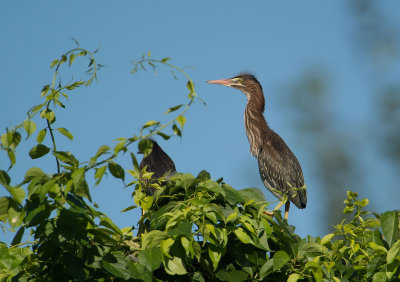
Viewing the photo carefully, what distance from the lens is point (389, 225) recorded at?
10.5ft

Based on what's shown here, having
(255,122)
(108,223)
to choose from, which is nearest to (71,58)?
(108,223)

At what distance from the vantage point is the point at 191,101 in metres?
2.57

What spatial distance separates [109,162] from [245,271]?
1188mm

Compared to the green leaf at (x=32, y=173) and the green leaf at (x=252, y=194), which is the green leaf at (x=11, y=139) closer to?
the green leaf at (x=32, y=173)

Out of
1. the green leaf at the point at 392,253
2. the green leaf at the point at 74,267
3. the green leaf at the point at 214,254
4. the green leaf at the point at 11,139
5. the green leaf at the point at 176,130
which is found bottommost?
the green leaf at the point at 74,267

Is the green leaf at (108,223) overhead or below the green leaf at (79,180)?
overhead

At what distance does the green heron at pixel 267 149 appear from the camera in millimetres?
8297

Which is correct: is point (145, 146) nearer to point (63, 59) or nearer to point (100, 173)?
point (100, 173)

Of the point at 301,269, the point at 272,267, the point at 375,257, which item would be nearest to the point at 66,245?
the point at 272,267

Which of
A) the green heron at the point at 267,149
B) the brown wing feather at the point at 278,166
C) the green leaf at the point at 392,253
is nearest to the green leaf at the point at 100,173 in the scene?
the green leaf at the point at 392,253

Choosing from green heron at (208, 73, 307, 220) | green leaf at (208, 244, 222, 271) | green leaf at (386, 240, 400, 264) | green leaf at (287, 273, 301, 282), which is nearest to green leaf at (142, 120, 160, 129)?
green leaf at (208, 244, 222, 271)

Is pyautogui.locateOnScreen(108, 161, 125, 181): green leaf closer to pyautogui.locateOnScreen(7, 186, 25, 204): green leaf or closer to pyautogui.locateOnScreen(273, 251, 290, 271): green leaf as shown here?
pyautogui.locateOnScreen(7, 186, 25, 204): green leaf

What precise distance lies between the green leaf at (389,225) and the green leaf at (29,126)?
1844 millimetres

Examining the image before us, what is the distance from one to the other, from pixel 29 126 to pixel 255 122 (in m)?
6.46
